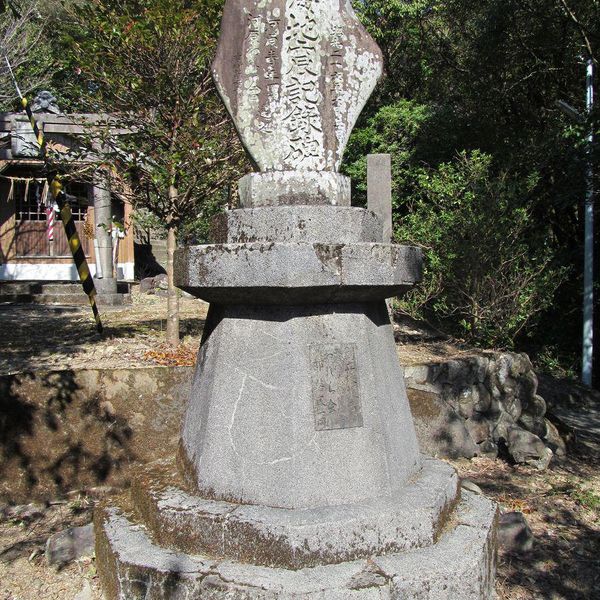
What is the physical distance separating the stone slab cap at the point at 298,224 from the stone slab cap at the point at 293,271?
0.18 meters

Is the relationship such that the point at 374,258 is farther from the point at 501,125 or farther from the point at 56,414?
the point at 501,125

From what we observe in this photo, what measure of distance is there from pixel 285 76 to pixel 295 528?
6.48 ft

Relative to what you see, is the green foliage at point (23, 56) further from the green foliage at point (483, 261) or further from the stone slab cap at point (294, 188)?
the stone slab cap at point (294, 188)

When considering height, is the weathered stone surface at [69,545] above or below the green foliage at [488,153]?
below

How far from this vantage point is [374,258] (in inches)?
94.3

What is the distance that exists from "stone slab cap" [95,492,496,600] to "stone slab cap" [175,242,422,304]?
41.7 inches

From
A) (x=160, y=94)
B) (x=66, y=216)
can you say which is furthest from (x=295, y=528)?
(x=160, y=94)

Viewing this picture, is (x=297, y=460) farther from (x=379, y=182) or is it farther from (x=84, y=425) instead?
(x=379, y=182)

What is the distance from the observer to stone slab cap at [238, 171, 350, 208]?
265 cm

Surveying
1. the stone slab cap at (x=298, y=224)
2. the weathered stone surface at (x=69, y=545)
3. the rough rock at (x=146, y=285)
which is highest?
the stone slab cap at (x=298, y=224)

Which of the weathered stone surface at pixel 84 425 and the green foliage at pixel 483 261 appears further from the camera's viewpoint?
the green foliage at pixel 483 261

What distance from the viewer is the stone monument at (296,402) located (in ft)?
7.34

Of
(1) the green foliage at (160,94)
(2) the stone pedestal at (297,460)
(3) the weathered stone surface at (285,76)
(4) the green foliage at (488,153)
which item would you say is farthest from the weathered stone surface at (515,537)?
(4) the green foliage at (488,153)

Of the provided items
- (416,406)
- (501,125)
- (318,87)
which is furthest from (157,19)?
(501,125)
